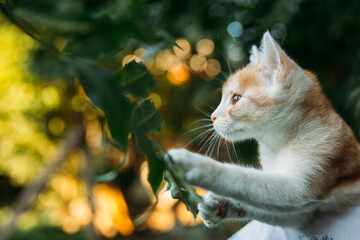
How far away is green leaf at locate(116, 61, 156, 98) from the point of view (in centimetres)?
32

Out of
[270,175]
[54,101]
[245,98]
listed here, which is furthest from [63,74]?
[270,175]

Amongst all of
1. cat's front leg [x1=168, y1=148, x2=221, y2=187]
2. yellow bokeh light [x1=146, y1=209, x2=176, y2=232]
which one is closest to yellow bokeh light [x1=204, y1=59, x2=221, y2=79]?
cat's front leg [x1=168, y1=148, x2=221, y2=187]

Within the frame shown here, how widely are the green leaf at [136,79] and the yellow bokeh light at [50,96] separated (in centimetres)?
384

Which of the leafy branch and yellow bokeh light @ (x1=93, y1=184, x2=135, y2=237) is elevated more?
the leafy branch

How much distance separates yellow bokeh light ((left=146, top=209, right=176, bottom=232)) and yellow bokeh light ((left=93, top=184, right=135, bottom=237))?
270mm

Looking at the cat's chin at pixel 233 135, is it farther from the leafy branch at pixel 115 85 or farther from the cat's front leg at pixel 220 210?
the leafy branch at pixel 115 85

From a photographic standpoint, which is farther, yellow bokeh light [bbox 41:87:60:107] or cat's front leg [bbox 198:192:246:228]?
yellow bokeh light [bbox 41:87:60:107]

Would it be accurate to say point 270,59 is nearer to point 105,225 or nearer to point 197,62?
point 197,62

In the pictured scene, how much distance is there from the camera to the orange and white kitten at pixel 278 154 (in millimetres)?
448

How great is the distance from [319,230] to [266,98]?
241 millimetres

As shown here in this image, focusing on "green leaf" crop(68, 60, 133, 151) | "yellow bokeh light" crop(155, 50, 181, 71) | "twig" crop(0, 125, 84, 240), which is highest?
"green leaf" crop(68, 60, 133, 151)

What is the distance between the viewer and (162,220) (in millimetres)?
4039

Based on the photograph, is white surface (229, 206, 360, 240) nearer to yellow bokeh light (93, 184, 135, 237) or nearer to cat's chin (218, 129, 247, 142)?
cat's chin (218, 129, 247, 142)

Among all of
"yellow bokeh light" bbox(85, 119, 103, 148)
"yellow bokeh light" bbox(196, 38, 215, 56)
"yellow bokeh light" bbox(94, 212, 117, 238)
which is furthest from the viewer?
"yellow bokeh light" bbox(94, 212, 117, 238)
